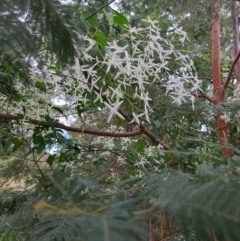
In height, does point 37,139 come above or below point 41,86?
below

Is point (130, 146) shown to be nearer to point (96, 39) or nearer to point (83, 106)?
point (83, 106)

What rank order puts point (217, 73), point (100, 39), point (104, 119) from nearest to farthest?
point (100, 39)
point (104, 119)
point (217, 73)

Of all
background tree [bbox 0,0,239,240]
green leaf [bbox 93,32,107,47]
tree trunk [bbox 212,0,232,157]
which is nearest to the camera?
background tree [bbox 0,0,239,240]

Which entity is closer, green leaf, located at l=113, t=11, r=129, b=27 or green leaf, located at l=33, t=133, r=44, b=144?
green leaf, located at l=113, t=11, r=129, b=27

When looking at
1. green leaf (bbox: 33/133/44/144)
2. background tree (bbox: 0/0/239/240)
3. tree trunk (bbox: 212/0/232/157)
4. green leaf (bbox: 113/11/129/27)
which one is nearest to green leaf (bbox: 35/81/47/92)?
background tree (bbox: 0/0/239/240)

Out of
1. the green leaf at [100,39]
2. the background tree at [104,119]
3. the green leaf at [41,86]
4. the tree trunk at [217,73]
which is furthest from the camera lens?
the tree trunk at [217,73]

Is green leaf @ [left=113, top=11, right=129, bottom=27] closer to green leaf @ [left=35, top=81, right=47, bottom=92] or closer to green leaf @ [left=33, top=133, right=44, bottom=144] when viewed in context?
green leaf @ [left=35, top=81, right=47, bottom=92]

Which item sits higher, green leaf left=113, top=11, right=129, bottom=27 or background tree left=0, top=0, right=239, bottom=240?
green leaf left=113, top=11, right=129, bottom=27

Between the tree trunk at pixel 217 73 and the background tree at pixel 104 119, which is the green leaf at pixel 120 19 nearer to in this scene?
the background tree at pixel 104 119

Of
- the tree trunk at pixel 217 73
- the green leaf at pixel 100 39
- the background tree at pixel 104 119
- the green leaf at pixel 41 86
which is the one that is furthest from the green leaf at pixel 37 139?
the tree trunk at pixel 217 73

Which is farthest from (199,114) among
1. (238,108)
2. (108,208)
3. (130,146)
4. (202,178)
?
(108,208)

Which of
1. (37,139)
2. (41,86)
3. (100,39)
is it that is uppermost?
(100,39)

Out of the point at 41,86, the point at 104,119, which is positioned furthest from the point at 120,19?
the point at 104,119

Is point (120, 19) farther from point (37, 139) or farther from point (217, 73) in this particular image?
point (217, 73)
